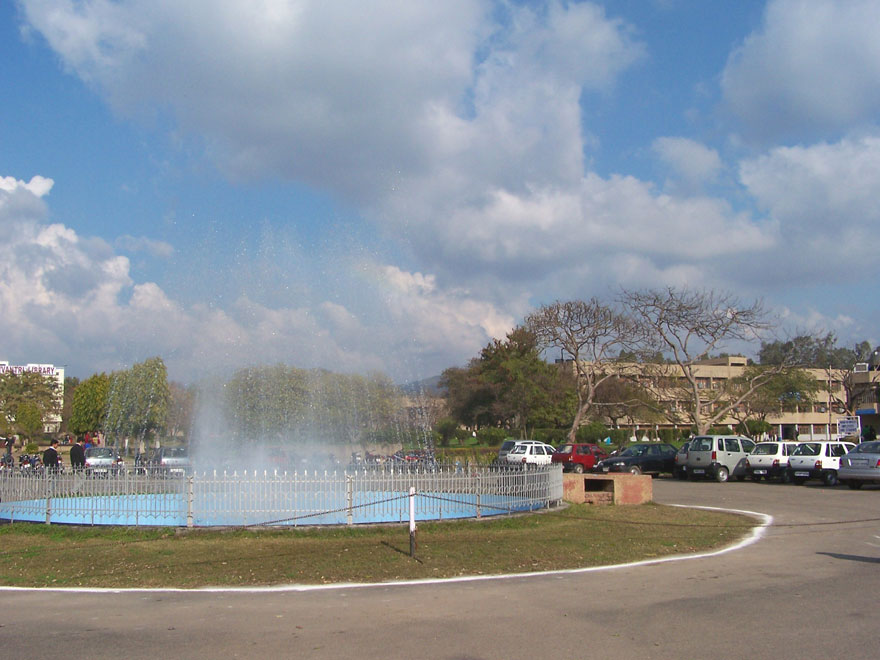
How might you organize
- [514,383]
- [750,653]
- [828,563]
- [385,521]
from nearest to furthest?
[750,653] < [828,563] < [385,521] < [514,383]

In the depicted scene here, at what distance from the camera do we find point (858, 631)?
738 centimetres

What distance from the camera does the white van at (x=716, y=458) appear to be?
109 feet

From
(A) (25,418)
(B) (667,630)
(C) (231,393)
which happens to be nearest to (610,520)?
(B) (667,630)

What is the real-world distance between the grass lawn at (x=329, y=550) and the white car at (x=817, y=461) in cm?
1578

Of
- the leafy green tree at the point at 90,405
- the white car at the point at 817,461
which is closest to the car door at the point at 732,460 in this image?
the white car at the point at 817,461

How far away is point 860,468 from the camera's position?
26.6 m

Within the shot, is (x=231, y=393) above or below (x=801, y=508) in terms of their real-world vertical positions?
above

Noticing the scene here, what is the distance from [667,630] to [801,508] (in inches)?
592

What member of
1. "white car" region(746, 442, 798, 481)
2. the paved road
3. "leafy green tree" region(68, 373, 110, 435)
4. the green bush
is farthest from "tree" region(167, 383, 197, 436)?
the paved road

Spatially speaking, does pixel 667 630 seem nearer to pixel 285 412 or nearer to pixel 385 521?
pixel 385 521

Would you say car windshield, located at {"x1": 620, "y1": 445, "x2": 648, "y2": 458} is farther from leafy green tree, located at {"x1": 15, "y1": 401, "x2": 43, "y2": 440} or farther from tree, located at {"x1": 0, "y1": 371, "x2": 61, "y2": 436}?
tree, located at {"x1": 0, "y1": 371, "x2": 61, "y2": 436}

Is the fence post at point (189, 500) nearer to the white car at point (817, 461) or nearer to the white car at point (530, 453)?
the white car at point (530, 453)

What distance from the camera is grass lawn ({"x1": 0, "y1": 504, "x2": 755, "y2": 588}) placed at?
10.9 m

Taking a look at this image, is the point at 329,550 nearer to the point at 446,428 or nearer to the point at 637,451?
the point at 637,451
